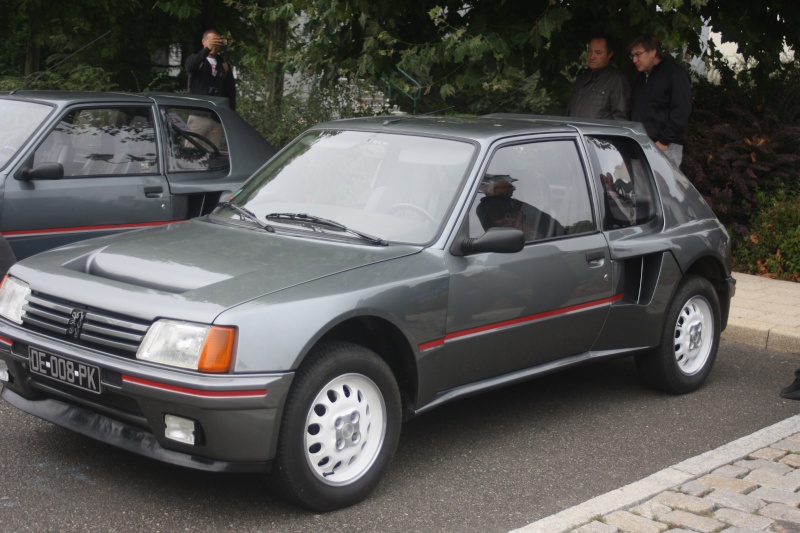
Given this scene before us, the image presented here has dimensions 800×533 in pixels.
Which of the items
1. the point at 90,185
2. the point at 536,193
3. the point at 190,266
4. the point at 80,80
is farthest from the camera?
the point at 80,80

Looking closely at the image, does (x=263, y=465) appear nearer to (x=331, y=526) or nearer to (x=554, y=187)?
(x=331, y=526)

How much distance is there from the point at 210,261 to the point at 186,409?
846 millimetres

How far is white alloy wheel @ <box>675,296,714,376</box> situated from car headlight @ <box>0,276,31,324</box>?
12.2 ft

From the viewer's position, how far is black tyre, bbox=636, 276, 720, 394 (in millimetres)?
6383

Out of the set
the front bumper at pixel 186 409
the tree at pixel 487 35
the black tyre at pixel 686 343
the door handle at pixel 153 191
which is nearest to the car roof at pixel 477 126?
the black tyre at pixel 686 343

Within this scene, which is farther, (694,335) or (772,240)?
(772,240)

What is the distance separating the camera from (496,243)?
197 inches

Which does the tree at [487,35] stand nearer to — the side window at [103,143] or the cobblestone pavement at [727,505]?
the side window at [103,143]

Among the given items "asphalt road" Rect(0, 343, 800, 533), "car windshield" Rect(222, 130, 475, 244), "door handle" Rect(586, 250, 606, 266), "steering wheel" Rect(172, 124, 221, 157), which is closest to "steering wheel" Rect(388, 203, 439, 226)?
"car windshield" Rect(222, 130, 475, 244)

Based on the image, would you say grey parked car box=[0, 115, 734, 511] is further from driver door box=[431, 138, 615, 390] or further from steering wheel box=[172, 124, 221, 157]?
steering wheel box=[172, 124, 221, 157]

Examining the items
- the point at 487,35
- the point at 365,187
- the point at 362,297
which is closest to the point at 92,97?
the point at 487,35

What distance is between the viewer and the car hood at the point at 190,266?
435 cm

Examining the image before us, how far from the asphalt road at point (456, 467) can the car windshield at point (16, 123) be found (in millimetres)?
2704

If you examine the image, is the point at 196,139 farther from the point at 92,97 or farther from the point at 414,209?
the point at 414,209
